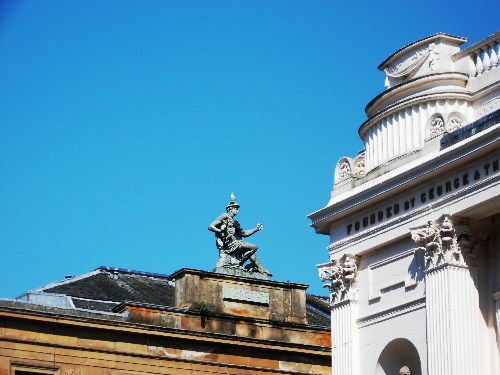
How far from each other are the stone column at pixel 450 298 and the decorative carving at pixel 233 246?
2856 cm

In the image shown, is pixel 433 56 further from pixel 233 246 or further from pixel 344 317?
pixel 233 246

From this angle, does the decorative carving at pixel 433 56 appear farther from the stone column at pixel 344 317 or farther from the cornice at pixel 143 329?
the cornice at pixel 143 329

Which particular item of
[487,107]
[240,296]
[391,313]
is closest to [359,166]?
[391,313]

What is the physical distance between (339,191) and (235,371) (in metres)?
23.5

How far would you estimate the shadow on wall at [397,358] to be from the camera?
155ft

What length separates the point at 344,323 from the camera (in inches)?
1927

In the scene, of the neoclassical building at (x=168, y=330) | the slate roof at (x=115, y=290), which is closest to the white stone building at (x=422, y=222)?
the neoclassical building at (x=168, y=330)

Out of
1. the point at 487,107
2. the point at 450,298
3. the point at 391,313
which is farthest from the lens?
the point at 391,313

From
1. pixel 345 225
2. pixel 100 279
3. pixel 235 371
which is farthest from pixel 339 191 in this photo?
pixel 100 279

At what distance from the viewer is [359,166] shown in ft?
164

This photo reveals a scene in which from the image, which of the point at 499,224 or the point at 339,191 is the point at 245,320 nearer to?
the point at 339,191

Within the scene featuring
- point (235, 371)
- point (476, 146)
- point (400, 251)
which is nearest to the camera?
point (476, 146)

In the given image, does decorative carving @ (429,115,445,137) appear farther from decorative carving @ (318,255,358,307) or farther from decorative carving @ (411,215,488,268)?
decorative carving @ (318,255,358,307)

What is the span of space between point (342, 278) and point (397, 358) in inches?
110
